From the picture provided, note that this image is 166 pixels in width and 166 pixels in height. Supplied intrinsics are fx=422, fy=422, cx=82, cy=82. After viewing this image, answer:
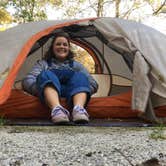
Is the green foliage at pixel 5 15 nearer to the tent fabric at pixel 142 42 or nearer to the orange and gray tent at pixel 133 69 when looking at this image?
the orange and gray tent at pixel 133 69

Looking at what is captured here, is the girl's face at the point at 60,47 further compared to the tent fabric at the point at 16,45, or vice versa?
the girl's face at the point at 60,47

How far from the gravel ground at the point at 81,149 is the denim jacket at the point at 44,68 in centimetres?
98

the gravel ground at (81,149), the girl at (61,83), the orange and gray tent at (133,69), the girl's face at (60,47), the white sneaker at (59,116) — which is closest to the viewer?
the gravel ground at (81,149)

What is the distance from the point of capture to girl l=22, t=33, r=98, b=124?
9.60ft

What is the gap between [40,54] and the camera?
4.66 meters

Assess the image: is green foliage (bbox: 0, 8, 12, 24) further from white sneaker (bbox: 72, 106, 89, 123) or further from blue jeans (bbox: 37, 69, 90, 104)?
white sneaker (bbox: 72, 106, 89, 123)

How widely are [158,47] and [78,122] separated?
1.00 metres

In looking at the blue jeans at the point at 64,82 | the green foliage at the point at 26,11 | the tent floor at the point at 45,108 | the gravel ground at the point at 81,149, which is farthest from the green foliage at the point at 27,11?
the gravel ground at the point at 81,149

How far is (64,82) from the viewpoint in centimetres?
340

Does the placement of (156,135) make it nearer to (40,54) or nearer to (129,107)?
(129,107)

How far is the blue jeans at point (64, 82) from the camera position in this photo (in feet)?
10.2

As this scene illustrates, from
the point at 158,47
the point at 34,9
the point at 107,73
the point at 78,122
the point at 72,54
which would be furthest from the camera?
the point at 34,9

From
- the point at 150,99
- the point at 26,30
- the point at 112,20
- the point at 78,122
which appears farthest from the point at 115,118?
the point at 26,30

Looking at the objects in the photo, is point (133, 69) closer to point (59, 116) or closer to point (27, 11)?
point (59, 116)
